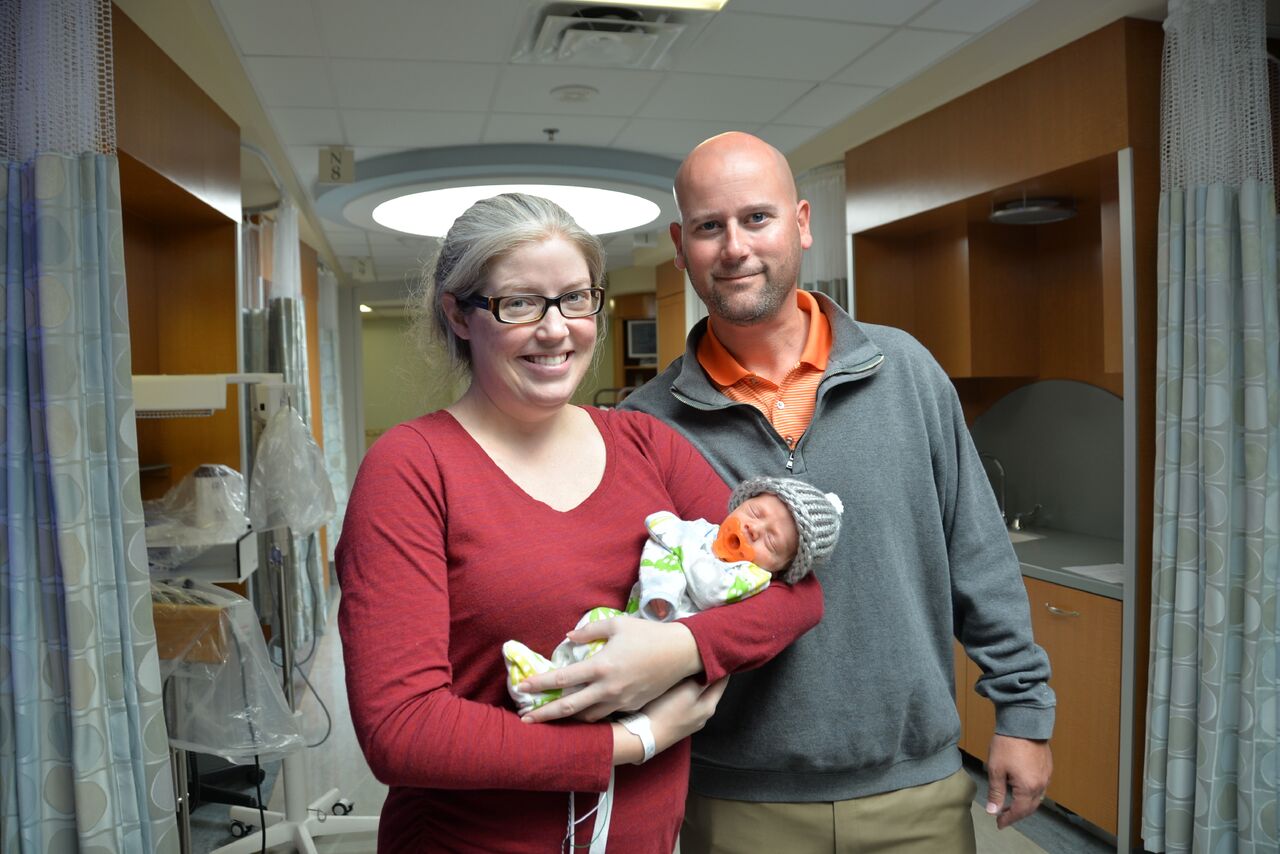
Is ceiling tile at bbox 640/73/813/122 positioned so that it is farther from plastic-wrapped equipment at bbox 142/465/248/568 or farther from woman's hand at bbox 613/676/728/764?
woman's hand at bbox 613/676/728/764

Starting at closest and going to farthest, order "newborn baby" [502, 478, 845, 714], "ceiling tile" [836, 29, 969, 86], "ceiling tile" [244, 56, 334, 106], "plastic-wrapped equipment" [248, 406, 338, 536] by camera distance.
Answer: "newborn baby" [502, 478, 845, 714] < "plastic-wrapped equipment" [248, 406, 338, 536] < "ceiling tile" [836, 29, 969, 86] < "ceiling tile" [244, 56, 334, 106]

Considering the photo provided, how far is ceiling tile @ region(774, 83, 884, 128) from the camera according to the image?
4.14 metres

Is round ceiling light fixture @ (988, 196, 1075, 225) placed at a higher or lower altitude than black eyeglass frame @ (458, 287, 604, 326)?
higher

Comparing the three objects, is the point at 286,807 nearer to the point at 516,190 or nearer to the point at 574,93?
the point at 574,93

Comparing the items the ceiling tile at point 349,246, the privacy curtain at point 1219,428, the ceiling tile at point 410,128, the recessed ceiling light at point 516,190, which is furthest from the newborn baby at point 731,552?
the ceiling tile at point 349,246

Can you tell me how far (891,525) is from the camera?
1411mm

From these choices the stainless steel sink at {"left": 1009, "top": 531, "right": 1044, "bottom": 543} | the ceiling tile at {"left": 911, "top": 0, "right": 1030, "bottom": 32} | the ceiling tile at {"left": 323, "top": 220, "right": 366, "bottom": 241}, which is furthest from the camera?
the ceiling tile at {"left": 323, "top": 220, "right": 366, "bottom": 241}

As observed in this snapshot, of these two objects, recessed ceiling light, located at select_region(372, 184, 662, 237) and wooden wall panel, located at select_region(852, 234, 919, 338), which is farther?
recessed ceiling light, located at select_region(372, 184, 662, 237)

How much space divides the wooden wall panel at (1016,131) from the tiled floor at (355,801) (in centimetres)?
220

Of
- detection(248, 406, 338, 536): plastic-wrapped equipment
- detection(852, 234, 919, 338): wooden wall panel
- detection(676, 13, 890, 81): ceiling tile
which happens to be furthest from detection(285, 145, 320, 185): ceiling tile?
detection(852, 234, 919, 338): wooden wall panel

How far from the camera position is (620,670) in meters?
1.00

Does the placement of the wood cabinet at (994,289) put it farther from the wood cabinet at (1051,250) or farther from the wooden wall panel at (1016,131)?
the wooden wall panel at (1016,131)

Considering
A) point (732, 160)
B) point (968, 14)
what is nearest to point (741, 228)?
point (732, 160)

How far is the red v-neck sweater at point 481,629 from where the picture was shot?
0.96 metres
